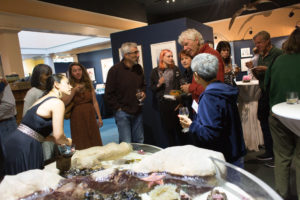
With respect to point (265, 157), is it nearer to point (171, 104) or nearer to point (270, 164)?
point (270, 164)

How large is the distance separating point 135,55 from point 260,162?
2.45 m

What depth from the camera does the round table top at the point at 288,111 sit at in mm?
1686

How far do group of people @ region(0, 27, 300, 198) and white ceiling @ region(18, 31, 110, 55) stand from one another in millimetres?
6851

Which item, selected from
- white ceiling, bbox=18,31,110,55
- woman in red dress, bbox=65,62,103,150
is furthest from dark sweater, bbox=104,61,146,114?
white ceiling, bbox=18,31,110,55

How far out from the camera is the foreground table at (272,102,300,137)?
168cm

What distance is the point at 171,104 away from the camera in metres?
3.19

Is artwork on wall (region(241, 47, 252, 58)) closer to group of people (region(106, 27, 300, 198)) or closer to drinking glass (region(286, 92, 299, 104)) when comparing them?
group of people (region(106, 27, 300, 198))

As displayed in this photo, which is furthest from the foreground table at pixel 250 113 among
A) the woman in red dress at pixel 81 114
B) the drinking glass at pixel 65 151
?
the drinking glass at pixel 65 151

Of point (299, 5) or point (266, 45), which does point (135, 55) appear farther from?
point (299, 5)

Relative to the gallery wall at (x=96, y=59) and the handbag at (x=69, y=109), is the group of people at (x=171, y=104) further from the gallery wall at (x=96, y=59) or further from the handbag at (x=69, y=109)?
the gallery wall at (x=96, y=59)

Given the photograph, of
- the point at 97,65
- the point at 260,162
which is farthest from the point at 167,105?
the point at 97,65

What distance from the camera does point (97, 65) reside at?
37.5 feet

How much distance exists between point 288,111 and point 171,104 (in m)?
1.62

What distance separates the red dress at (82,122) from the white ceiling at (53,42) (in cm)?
689
